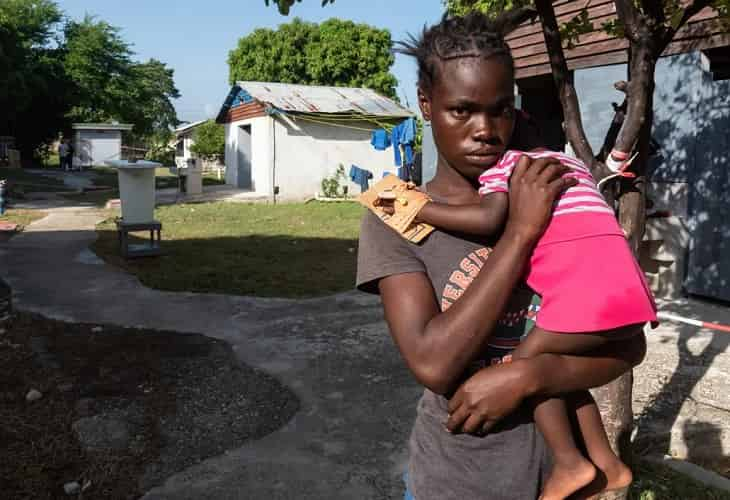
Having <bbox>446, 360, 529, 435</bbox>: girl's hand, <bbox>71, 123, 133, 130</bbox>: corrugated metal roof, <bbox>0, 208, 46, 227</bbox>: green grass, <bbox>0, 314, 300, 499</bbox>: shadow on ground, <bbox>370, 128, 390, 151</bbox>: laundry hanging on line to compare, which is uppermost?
<bbox>71, 123, 133, 130</bbox>: corrugated metal roof

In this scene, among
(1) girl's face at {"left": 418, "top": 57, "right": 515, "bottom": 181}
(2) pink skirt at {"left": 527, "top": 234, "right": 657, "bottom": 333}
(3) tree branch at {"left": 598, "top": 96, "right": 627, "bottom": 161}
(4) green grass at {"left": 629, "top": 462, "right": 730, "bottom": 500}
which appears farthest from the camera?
(4) green grass at {"left": 629, "top": 462, "right": 730, "bottom": 500}

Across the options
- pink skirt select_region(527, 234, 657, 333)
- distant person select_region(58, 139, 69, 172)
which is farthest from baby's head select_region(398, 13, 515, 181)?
distant person select_region(58, 139, 69, 172)

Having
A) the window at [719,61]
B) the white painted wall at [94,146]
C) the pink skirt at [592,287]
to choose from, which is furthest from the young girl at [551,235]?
the white painted wall at [94,146]

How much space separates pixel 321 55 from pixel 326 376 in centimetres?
3879

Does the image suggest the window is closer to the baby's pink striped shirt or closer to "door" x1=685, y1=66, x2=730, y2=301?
"door" x1=685, y1=66, x2=730, y2=301

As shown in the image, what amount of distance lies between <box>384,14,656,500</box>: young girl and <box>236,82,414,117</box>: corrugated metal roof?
59.7 feet

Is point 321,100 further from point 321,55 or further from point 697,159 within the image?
point 321,55

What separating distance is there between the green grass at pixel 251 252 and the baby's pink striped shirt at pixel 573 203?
6.41 metres

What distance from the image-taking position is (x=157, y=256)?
1002cm

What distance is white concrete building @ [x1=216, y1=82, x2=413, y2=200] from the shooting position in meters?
19.6

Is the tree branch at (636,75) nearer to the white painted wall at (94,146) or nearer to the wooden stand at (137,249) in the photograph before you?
the wooden stand at (137,249)

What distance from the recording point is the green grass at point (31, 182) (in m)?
22.4

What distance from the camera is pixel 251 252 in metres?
10.5

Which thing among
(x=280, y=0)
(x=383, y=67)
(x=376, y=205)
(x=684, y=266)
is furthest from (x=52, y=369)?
(x=383, y=67)
